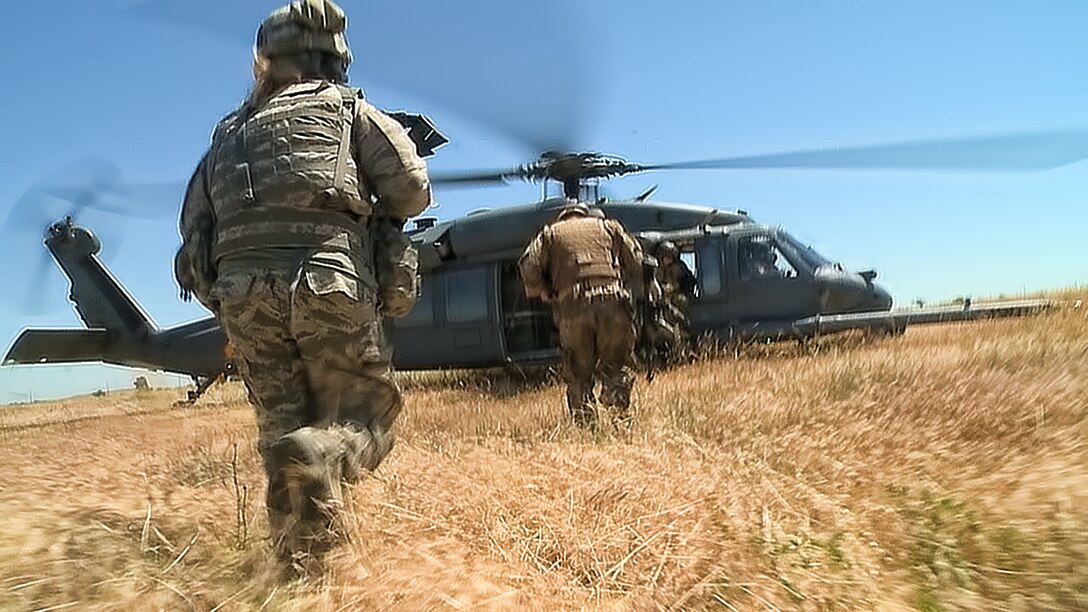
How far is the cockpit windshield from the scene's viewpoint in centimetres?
940

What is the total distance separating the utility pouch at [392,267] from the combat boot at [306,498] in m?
0.76

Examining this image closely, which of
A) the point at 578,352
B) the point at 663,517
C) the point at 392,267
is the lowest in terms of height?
the point at 663,517

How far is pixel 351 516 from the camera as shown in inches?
90.4

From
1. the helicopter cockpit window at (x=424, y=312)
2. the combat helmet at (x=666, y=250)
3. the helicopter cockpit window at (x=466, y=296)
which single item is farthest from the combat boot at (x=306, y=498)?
the helicopter cockpit window at (x=424, y=312)

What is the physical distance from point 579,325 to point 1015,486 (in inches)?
114

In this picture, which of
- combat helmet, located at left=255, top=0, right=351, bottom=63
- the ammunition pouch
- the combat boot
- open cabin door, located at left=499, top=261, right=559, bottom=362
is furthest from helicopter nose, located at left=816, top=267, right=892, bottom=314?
the combat boot

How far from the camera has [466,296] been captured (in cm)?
978

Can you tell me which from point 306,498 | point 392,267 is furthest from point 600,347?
point 306,498

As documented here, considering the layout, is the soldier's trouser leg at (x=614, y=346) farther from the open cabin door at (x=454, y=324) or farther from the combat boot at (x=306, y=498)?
the open cabin door at (x=454, y=324)

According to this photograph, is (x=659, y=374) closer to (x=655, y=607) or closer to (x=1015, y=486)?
(x=1015, y=486)

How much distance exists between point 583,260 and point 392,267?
2585 mm

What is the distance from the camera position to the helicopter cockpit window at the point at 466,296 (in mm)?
9695

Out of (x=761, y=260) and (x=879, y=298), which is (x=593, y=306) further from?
(x=879, y=298)

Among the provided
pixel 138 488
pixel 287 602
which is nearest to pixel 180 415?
pixel 138 488
